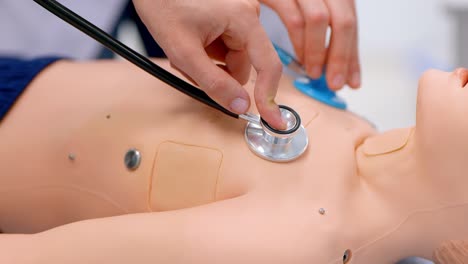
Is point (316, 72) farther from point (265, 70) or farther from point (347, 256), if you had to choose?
point (347, 256)

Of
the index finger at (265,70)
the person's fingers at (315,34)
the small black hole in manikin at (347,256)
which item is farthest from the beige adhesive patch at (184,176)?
the person's fingers at (315,34)

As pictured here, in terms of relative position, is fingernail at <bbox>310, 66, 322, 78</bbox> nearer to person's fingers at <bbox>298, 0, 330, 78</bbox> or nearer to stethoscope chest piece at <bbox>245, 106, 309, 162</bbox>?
person's fingers at <bbox>298, 0, 330, 78</bbox>

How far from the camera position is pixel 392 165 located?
85cm

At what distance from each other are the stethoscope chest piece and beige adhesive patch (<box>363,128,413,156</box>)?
4.5 inches

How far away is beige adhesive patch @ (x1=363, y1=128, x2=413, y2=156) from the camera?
858 millimetres

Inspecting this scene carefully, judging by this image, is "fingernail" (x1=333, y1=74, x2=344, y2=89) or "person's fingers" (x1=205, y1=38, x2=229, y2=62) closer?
"person's fingers" (x1=205, y1=38, x2=229, y2=62)

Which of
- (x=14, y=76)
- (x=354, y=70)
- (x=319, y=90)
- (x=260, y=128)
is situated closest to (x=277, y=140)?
(x=260, y=128)

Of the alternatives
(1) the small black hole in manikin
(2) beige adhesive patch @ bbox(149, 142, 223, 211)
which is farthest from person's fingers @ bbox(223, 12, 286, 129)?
(1) the small black hole in manikin

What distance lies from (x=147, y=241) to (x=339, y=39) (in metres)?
0.54

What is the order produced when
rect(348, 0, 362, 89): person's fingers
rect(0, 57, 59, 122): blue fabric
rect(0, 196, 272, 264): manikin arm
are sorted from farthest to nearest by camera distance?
rect(348, 0, 362, 89): person's fingers → rect(0, 57, 59, 122): blue fabric → rect(0, 196, 272, 264): manikin arm

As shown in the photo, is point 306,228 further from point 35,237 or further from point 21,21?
point 21,21

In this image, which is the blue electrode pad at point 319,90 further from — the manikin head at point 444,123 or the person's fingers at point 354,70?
the manikin head at point 444,123

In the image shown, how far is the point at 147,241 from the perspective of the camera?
0.72 m

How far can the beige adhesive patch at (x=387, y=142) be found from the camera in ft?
2.82
